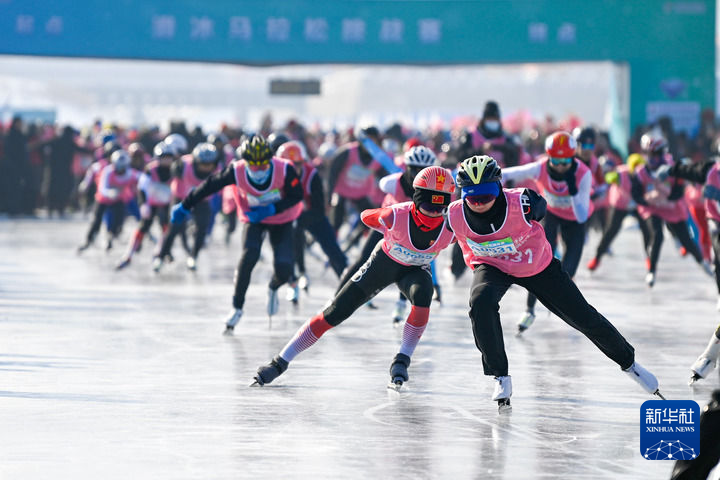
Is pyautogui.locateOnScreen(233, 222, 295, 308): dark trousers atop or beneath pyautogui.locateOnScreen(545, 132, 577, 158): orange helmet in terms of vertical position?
beneath

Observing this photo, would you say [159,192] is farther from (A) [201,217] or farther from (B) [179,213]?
(B) [179,213]

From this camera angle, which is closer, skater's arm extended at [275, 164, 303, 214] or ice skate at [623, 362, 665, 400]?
ice skate at [623, 362, 665, 400]

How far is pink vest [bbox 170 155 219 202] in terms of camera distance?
16359 millimetres

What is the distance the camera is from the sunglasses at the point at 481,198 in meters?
7.43

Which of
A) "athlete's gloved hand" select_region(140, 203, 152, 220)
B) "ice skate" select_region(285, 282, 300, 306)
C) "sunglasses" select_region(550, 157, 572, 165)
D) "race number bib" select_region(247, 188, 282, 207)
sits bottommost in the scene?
"ice skate" select_region(285, 282, 300, 306)

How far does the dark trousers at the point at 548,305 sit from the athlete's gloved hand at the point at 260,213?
10.9 feet

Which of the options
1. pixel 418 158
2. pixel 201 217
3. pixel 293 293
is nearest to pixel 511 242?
pixel 418 158

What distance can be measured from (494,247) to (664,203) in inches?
312

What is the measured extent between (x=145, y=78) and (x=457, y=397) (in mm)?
112836

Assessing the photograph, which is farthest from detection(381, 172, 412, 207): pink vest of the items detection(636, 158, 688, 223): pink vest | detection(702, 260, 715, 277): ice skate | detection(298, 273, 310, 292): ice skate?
detection(702, 260, 715, 277): ice skate

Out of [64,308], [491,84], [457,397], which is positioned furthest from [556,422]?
[491,84]

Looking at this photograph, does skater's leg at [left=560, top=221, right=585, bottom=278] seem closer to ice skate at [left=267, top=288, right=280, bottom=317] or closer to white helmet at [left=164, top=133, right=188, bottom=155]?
ice skate at [left=267, top=288, right=280, bottom=317]

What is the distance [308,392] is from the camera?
329 inches

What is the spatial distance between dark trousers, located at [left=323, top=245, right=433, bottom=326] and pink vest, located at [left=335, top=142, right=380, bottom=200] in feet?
23.0
